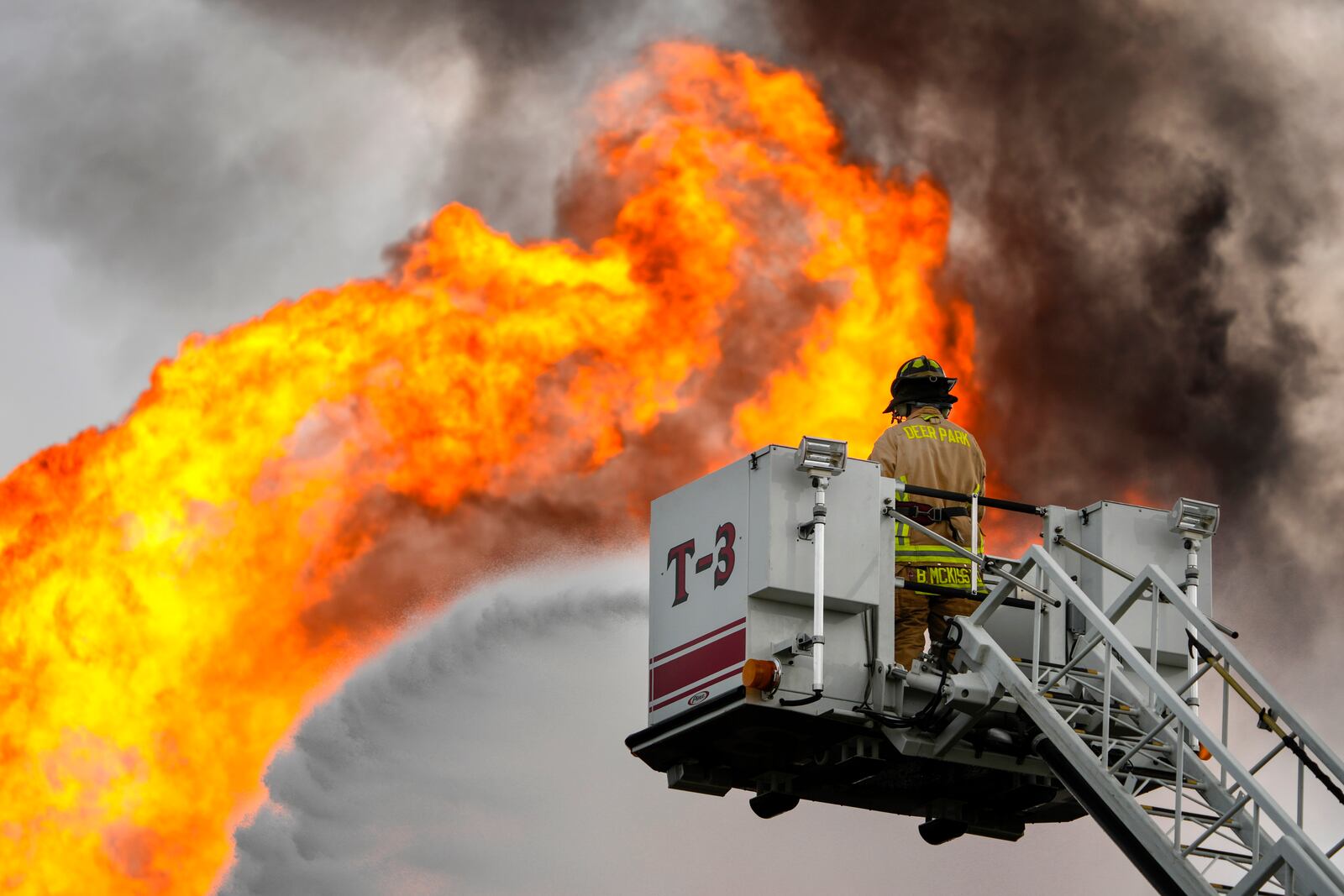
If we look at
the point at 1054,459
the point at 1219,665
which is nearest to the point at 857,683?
the point at 1219,665

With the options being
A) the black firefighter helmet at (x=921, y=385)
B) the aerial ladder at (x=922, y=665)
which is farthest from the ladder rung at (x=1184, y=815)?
the black firefighter helmet at (x=921, y=385)

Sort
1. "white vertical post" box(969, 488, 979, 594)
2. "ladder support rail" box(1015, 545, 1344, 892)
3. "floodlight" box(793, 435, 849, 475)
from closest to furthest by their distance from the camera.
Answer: "ladder support rail" box(1015, 545, 1344, 892) → "floodlight" box(793, 435, 849, 475) → "white vertical post" box(969, 488, 979, 594)

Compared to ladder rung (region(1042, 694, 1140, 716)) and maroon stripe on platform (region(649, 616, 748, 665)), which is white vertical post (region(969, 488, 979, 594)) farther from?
maroon stripe on platform (region(649, 616, 748, 665))

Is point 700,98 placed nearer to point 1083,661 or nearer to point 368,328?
point 368,328

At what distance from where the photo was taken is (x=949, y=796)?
70.1 feet

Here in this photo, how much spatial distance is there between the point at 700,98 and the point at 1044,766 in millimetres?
16746

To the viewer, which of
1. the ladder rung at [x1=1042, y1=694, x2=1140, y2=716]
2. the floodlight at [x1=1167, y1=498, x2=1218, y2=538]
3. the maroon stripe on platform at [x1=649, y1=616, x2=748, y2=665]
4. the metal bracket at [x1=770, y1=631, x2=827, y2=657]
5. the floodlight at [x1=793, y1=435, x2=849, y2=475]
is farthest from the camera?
the floodlight at [x1=1167, y1=498, x2=1218, y2=538]

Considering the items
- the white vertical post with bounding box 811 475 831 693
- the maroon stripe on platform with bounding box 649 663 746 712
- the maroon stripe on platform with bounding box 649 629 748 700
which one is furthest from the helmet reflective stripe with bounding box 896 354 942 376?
the maroon stripe on platform with bounding box 649 663 746 712

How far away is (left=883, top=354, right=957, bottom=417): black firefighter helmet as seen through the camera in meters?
21.7

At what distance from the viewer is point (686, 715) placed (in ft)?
66.1

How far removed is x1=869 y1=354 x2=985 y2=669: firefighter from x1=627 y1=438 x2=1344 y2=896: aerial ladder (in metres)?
0.18

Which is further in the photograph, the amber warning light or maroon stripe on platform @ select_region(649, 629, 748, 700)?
maroon stripe on platform @ select_region(649, 629, 748, 700)

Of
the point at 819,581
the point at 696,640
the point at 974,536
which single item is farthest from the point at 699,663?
the point at 974,536

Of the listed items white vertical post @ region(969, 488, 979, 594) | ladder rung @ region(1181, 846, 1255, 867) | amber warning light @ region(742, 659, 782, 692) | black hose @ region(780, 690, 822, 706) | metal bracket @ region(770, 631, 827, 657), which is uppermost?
white vertical post @ region(969, 488, 979, 594)
